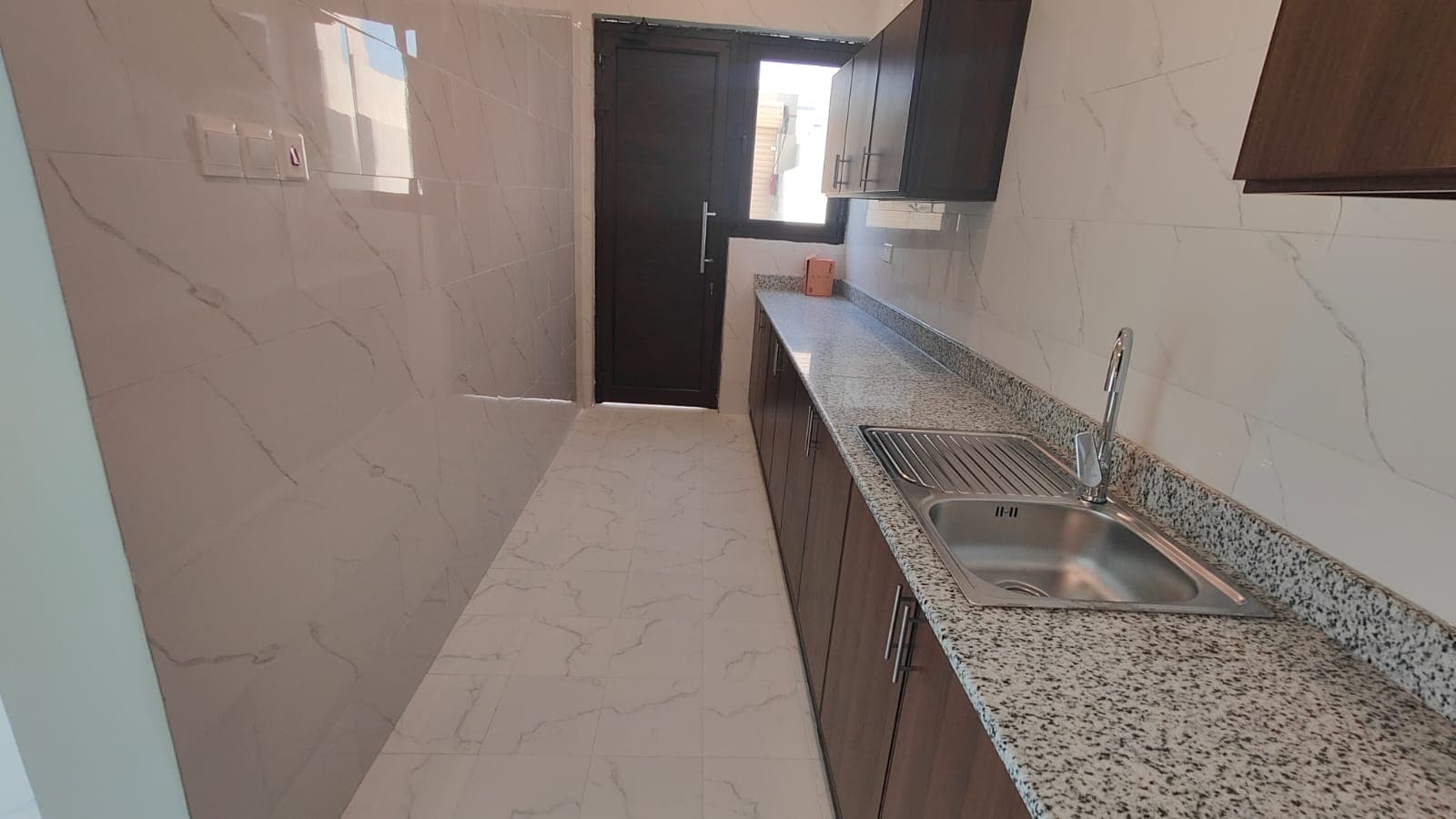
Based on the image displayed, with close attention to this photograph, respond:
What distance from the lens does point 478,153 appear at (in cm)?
234

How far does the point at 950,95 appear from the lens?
216 centimetres

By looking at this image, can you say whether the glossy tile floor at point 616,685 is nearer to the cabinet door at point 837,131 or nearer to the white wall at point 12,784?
the white wall at point 12,784

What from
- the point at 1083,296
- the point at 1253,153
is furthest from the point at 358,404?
the point at 1083,296

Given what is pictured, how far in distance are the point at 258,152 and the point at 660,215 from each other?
311 cm

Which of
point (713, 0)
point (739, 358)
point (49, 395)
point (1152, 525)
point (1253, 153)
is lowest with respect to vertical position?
point (739, 358)

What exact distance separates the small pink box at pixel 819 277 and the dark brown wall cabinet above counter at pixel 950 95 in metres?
1.68

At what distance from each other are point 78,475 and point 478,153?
173 centimetres

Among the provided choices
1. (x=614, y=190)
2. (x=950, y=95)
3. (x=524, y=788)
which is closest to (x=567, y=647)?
(x=524, y=788)

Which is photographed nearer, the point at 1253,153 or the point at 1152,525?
the point at 1253,153

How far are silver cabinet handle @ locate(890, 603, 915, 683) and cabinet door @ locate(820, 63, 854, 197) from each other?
237cm

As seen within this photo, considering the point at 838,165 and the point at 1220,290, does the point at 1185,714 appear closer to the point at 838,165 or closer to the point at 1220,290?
the point at 1220,290

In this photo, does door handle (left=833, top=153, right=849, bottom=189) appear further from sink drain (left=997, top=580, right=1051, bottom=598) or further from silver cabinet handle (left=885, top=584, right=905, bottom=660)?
silver cabinet handle (left=885, top=584, right=905, bottom=660)

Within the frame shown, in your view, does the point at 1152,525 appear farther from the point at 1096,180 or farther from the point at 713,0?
the point at 713,0

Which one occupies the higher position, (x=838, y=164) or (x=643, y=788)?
(x=838, y=164)
